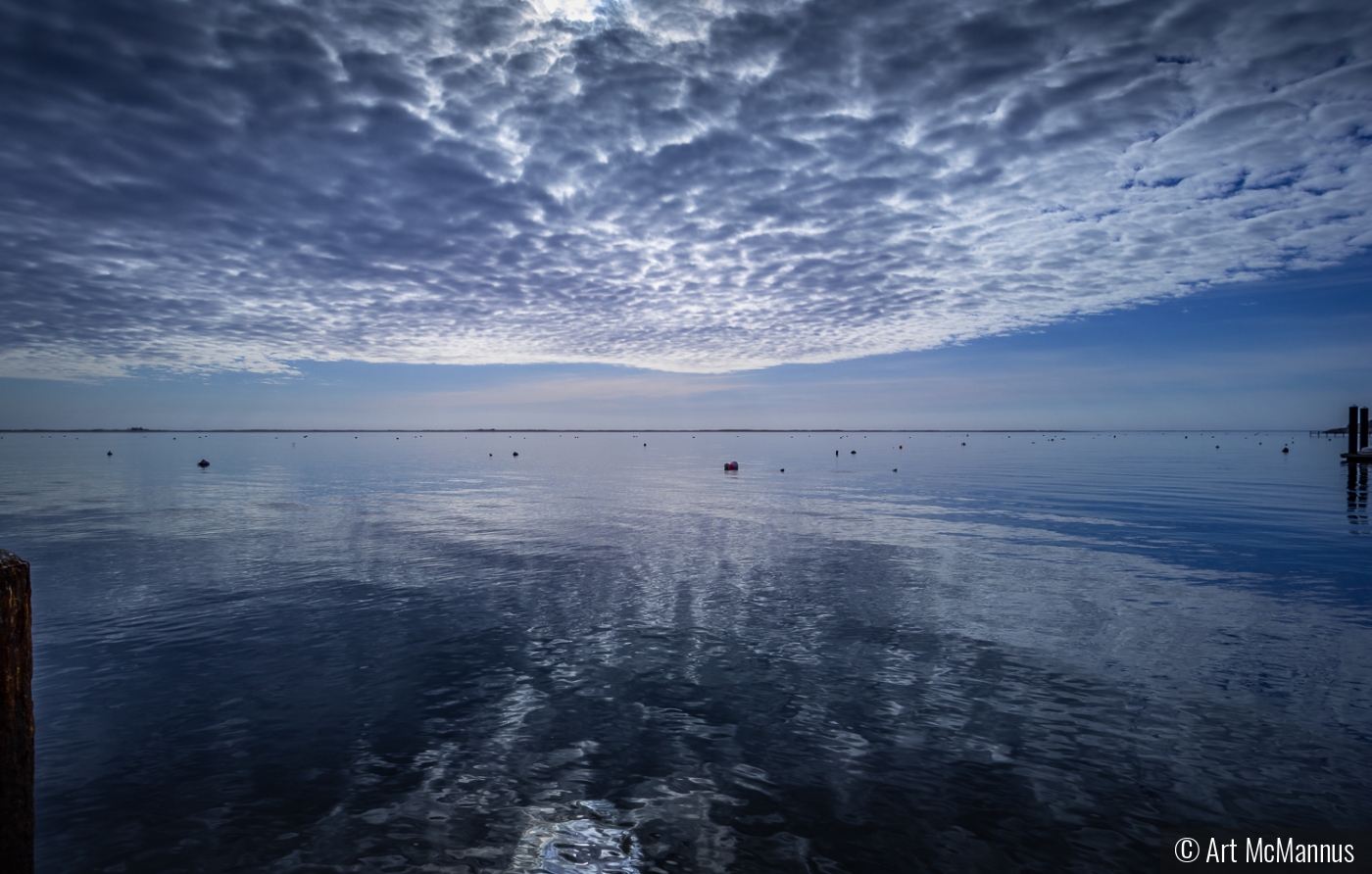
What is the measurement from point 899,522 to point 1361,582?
1468 cm

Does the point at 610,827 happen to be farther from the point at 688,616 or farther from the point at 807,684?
the point at 688,616

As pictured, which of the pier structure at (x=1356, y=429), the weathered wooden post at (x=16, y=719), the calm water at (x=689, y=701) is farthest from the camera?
the pier structure at (x=1356, y=429)

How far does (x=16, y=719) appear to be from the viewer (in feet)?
19.1

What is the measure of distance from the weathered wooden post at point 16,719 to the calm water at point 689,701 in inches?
45.2

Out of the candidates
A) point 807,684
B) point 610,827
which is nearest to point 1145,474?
point 807,684

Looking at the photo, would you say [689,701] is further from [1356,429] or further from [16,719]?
[1356,429]

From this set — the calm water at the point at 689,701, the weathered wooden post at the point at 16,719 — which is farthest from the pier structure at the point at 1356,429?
the weathered wooden post at the point at 16,719

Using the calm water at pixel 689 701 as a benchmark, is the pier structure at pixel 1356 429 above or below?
above

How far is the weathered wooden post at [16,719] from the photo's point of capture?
5.59 m

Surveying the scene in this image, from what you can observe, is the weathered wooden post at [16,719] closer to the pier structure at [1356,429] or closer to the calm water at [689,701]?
the calm water at [689,701]

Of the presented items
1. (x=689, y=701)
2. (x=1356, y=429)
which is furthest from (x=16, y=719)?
(x=1356, y=429)

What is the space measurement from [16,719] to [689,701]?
7.82m

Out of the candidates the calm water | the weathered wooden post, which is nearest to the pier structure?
the calm water

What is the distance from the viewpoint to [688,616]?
15.6 metres
